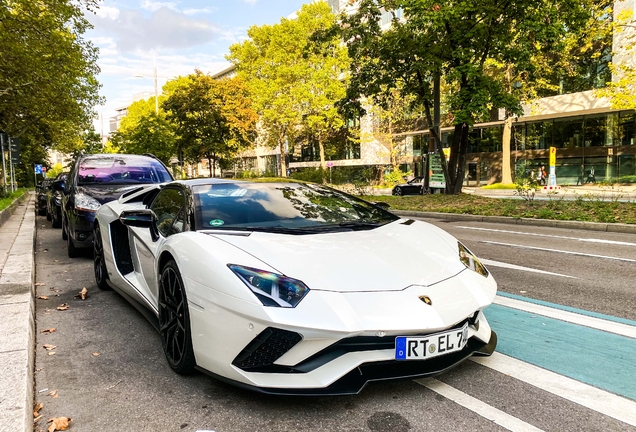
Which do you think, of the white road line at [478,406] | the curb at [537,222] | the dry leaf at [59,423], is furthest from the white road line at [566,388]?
the curb at [537,222]

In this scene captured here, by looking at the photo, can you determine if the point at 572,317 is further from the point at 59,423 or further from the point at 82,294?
the point at 82,294

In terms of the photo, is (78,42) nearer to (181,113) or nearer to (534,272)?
(181,113)

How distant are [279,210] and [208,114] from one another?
3947 cm

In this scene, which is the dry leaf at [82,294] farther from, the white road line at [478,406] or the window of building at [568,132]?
the window of building at [568,132]

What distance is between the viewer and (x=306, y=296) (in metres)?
2.44

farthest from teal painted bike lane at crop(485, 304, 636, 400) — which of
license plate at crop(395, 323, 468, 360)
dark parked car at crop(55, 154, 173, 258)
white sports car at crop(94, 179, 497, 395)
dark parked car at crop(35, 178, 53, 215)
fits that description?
dark parked car at crop(35, 178, 53, 215)

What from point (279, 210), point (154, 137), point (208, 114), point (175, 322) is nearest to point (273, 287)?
point (175, 322)

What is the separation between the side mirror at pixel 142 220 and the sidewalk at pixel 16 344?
110 cm

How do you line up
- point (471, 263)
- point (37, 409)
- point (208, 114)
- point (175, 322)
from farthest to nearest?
point (208, 114) < point (471, 263) < point (175, 322) < point (37, 409)

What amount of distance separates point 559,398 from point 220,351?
1.90 metres

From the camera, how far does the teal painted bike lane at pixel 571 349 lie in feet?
9.48

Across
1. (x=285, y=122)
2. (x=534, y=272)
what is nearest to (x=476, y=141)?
(x=285, y=122)

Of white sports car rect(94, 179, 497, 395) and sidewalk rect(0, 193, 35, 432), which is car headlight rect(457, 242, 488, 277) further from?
sidewalk rect(0, 193, 35, 432)

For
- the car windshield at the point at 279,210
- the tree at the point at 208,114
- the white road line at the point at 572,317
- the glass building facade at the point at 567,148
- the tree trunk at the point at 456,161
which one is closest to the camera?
the car windshield at the point at 279,210
